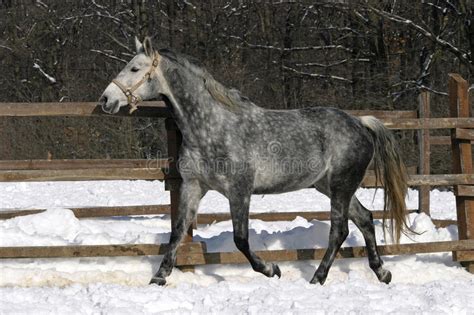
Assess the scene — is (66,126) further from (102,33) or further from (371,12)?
(371,12)

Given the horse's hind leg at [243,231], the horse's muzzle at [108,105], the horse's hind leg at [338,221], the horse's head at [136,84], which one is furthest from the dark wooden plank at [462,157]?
the horse's muzzle at [108,105]

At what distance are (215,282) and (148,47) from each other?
1948 millimetres

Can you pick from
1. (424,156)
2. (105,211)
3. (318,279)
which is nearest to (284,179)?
(318,279)

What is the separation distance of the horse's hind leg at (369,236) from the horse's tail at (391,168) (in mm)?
199

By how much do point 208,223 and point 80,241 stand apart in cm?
298

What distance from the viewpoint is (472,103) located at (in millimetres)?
17000

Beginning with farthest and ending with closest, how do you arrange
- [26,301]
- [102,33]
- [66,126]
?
1. [102,33]
2. [66,126]
3. [26,301]

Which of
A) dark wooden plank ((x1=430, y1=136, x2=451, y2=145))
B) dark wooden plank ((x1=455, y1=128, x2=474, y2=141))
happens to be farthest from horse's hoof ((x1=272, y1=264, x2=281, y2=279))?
dark wooden plank ((x1=430, y1=136, x2=451, y2=145))

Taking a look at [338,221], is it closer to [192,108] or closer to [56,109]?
[192,108]

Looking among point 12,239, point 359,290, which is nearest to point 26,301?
point 12,239

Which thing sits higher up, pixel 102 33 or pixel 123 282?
pixel 102 33

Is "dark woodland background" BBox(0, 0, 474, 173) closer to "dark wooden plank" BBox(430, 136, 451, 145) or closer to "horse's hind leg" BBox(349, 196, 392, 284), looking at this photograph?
"dark wooden plank" BBox(430, 136, 451, 145)

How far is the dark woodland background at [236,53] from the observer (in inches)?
736

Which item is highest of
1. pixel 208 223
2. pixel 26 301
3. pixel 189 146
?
pixel 189 146
